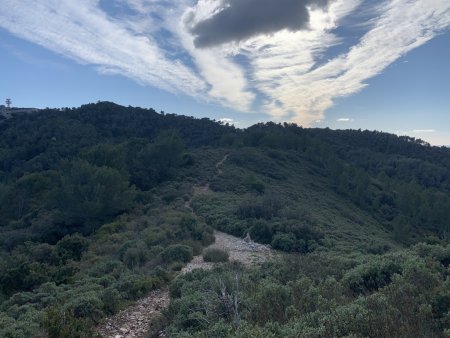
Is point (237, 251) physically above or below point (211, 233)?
below

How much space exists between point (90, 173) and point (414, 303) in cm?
2368

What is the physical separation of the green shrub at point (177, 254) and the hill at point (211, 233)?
0.24 feet

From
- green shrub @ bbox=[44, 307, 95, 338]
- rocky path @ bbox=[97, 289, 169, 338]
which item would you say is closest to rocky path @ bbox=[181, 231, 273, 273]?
rocky path @ bbox=[97, 289, 169, 338]

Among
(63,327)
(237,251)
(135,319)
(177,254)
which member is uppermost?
(63,327)

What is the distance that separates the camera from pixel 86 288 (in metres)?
10.0

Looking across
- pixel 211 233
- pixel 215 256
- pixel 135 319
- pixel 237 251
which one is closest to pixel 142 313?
pixel 135 319

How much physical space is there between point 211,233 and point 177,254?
480 centimetres

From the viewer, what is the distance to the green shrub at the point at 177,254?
13235 mm

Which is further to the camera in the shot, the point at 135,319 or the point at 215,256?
the point at 215,256

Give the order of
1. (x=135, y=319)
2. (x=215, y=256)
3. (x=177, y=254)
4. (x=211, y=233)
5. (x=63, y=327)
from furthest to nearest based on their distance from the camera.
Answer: (x=211, y=233), (x=215, y=256), (x=177, y=254), (x=135, y=319), (x=63, y=327)

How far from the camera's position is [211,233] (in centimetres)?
1809

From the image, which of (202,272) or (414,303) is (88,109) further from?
(414,303)

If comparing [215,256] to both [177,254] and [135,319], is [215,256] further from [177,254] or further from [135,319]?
[135,319]

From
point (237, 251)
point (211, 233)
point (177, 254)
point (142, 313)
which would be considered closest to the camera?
point (142, 313)
